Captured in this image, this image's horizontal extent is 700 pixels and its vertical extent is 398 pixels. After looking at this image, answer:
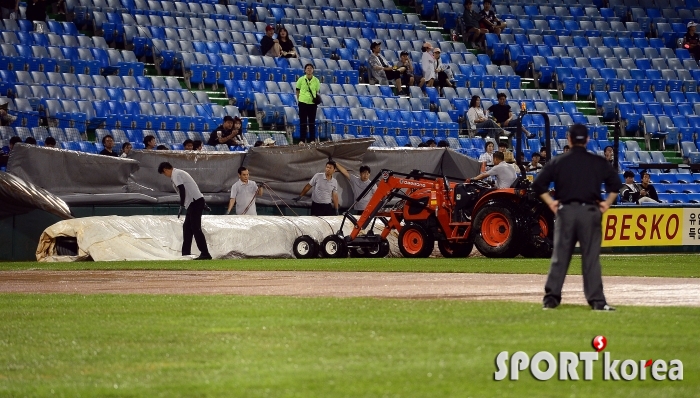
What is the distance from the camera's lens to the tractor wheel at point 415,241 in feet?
77.3

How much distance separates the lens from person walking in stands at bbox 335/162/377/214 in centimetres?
2630

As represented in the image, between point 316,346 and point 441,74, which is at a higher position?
point 441,74

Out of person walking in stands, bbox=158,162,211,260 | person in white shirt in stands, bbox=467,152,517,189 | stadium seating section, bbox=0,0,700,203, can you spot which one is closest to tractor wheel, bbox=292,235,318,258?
person walking in stands, bbox=158,162,211,260

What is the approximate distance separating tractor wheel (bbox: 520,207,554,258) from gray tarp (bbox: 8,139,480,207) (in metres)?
4.62

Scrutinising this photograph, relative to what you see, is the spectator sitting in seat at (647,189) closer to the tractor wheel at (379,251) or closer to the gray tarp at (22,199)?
the tractor wheel at (379,251)

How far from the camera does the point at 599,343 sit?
8344 mm

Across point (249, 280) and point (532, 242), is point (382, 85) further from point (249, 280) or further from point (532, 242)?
point (249, 280)

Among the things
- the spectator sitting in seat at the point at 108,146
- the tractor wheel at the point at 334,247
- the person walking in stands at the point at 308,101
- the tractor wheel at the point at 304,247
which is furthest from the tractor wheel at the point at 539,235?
the spectator sitting in seat at the point at 108,146

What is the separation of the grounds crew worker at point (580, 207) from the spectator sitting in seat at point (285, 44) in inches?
867

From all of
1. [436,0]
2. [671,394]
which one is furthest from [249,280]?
[436,0]

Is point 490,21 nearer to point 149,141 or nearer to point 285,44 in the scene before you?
point 285,44

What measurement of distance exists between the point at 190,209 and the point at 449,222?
519cm

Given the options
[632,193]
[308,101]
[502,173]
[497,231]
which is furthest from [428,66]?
[497,231]

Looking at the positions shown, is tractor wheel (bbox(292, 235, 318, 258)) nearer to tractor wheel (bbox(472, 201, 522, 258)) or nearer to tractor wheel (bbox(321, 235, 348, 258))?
tractor wheel (bbox(321, 235, 348, 258))
